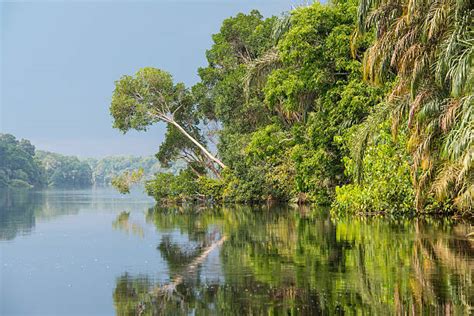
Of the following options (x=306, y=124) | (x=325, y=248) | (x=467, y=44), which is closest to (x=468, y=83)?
(x=467, y=44)

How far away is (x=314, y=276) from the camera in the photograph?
33.7 feet

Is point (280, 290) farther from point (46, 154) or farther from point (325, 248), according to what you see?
point (46, 154)

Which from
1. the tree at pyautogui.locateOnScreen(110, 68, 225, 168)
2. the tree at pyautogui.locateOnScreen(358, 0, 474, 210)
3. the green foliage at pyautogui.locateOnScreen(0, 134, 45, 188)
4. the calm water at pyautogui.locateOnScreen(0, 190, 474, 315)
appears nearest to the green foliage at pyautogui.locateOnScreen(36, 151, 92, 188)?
the green foliage at pyautogui.locateOnScreen(0, 134, 45, 188)

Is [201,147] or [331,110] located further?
[201,147]

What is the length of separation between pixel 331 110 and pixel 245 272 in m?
18.5

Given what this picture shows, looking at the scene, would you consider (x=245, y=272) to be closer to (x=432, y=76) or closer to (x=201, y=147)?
(x=432, y=76)

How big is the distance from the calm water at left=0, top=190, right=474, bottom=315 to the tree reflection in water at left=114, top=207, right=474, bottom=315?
2 centimetres

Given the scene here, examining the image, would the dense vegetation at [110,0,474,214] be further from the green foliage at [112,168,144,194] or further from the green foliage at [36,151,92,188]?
the green foliage at [36,151,92,188]

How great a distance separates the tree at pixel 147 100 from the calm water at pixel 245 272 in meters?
26.5

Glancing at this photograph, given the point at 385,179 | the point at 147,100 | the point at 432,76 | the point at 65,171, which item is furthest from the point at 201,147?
the point at 65,171

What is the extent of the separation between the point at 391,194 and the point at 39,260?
13766 mm

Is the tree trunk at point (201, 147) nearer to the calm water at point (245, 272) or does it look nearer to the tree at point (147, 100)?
the tree at point (147, 100)

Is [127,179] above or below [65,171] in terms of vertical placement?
below

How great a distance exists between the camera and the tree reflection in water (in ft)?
26.4
